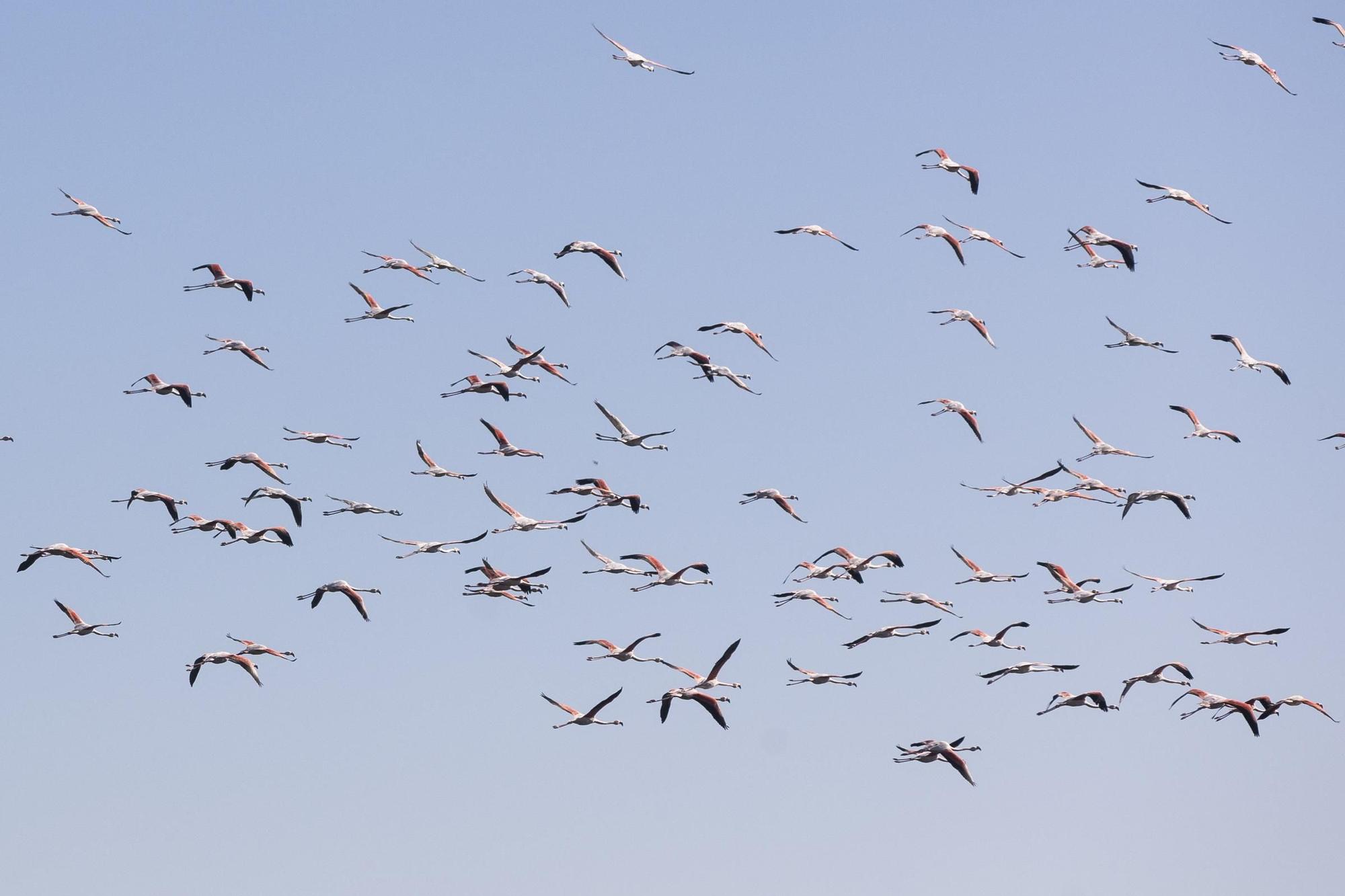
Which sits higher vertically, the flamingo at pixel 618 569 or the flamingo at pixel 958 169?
the flamingo at pixel 958 169

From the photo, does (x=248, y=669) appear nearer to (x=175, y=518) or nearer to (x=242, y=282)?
(x=175, y=518)

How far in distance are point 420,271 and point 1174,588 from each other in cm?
2727

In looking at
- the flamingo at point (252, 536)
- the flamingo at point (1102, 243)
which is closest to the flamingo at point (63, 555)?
the flamingo at point (252, 536)

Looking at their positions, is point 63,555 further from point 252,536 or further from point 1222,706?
point 1222,706

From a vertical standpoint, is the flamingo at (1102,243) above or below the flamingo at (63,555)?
above

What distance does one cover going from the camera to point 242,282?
61688mm

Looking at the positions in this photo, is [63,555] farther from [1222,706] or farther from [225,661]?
[1222,706]

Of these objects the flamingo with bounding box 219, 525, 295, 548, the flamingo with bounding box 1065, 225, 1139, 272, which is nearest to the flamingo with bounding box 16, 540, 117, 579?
the flamingo with bounding box 219, 525, 295, 548

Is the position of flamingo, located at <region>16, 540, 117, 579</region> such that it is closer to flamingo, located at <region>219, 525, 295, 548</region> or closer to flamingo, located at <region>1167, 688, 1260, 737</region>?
flamingo, located at <region>219, 525, 295, 548</region>

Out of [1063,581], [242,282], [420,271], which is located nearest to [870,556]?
[1063,581]

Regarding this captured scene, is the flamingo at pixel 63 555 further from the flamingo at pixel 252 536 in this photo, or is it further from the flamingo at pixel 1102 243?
the flamingo at pixel 1102 243

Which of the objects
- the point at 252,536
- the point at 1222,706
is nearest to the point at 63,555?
the point at 252,536

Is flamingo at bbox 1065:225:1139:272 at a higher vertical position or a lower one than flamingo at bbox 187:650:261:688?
higher

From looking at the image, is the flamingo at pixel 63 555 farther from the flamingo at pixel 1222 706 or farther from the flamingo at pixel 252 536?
the flamingo at pixel 1222 706
